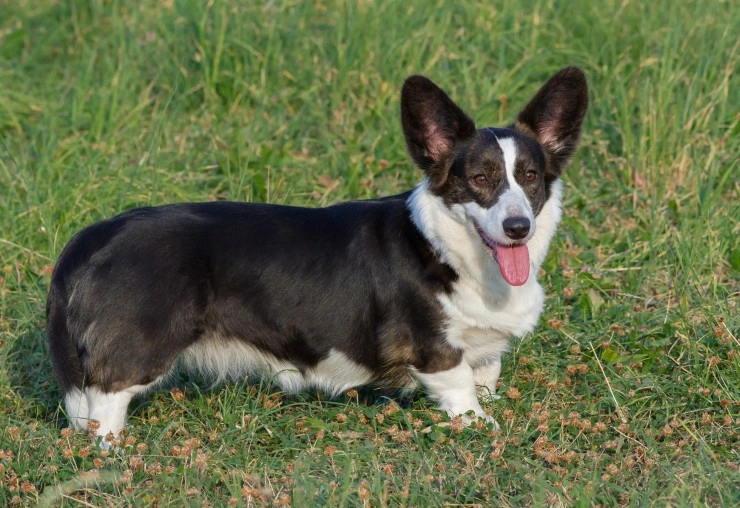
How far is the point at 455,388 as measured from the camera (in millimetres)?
3885

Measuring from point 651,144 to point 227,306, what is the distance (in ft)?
8.72

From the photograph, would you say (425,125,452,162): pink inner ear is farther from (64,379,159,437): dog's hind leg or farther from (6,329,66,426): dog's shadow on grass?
(6,329,66,426): dog's shadow on grass

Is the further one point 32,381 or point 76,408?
point 32,381

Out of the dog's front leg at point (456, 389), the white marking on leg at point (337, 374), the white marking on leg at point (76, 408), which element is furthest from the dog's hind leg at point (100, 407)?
the dog's front leg at point (456, 389)

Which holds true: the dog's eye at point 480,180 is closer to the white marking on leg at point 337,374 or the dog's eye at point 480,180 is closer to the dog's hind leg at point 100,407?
the white marking on leg at point 337,374

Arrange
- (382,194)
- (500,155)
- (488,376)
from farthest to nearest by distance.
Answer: (382,194) → (488,376) → (500,155)

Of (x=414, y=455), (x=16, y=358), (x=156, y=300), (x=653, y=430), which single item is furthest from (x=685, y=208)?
(x=16, y=358)

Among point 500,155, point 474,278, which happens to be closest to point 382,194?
point 474,278

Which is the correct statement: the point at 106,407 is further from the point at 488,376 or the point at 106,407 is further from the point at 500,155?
the point at 500,155

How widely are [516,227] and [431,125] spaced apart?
0.58 meters

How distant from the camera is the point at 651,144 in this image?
5.50 m

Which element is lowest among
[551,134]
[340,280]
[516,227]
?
[340,280]

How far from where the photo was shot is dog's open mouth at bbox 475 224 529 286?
12.2ft

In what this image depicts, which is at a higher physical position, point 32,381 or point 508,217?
point 508,217
